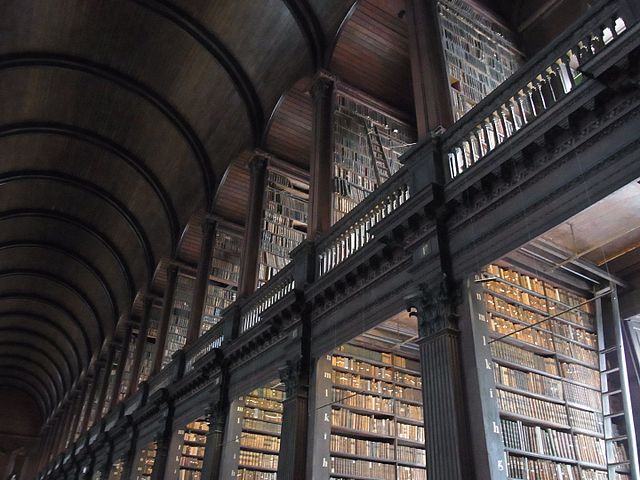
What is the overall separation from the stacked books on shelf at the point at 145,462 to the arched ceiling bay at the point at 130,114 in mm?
4050

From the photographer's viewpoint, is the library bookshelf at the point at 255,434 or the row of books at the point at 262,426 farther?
the row of books at the point at 262,426

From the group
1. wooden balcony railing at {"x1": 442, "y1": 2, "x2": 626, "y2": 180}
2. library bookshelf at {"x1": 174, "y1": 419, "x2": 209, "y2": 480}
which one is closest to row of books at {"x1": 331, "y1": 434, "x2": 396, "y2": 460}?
wooden balcony railing at {"x1": 442, "y1": 2, "x2": 626, "y2": 180}

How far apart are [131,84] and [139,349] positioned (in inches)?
234

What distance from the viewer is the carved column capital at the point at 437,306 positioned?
4348 millimetres

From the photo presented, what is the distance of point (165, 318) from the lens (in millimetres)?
11695

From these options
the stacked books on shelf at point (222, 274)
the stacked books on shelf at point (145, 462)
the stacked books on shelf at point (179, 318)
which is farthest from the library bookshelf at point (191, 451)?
the stacked books on shelf at point (179, 318)

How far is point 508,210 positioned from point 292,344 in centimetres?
314

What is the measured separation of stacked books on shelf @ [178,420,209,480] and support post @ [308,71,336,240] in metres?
4.55

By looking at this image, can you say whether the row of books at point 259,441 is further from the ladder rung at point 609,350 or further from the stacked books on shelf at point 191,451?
the ladder rung at point 609,350

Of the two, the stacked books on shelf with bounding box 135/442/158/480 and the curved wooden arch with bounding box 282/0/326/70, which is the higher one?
the curved wooden arch with bounding box 282/0/326/70

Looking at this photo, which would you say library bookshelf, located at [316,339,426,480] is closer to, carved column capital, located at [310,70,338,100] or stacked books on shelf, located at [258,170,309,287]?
stacked books on shelf, located at [258,170,309,287]

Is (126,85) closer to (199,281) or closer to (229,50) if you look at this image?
(229,50)

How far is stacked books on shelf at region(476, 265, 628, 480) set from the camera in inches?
173

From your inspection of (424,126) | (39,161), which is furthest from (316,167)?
(39,161)
